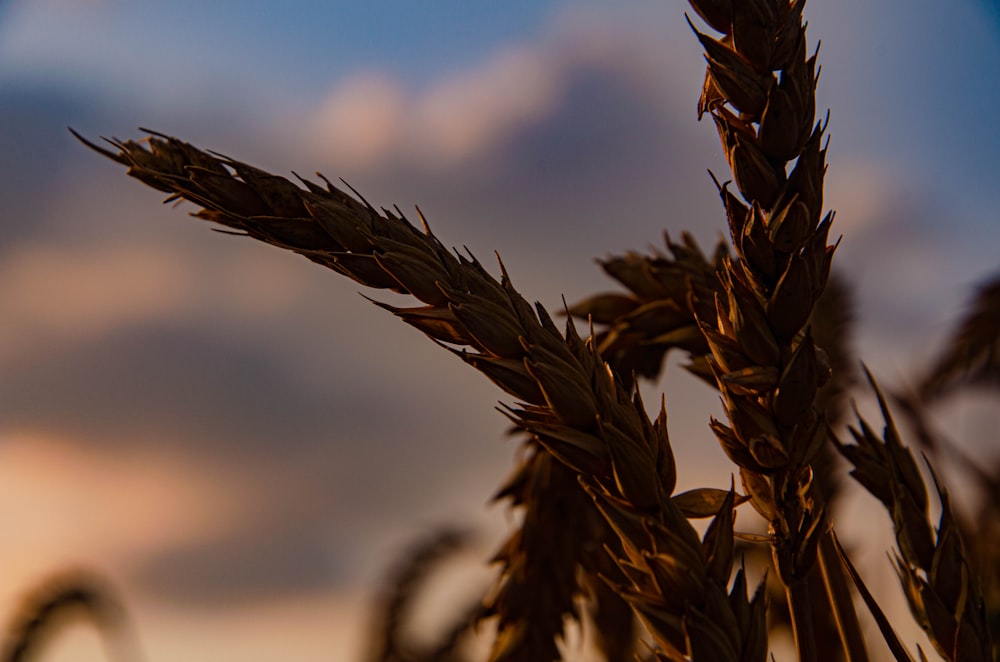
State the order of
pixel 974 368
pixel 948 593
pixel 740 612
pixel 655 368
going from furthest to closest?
1. pixel 974 368
2. pixel 655 368
3. pixel 948 593
4. pixel 740 612

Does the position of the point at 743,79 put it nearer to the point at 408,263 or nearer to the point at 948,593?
the point at 408,263

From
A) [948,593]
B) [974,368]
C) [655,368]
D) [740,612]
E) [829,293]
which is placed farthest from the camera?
[974,368]

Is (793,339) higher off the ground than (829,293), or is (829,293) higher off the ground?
(829,293)

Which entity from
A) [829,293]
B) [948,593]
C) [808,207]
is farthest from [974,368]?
[808,207]

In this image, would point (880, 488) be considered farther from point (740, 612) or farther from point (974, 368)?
point (974, 368)

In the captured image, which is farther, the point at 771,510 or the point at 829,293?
the point at 829,293

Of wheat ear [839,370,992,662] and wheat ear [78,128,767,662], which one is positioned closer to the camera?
wheat ear [78,128,767,662]

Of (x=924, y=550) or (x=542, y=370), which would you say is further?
(x=924, y=550)

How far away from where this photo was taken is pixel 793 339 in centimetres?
50

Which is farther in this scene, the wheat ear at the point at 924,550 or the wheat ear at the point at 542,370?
the wheat ear at the point at 924,550

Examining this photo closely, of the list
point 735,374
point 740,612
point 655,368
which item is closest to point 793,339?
point 735,374

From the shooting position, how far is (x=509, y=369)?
450 millimetres

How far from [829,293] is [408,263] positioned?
1913mm

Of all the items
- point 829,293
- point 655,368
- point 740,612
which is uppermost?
point 829,293
